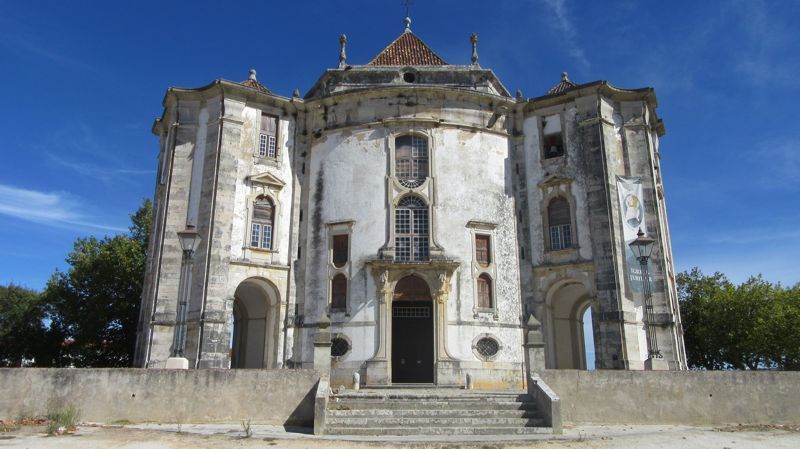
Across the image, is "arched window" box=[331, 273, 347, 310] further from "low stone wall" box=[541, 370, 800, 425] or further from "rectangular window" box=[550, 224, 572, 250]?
"low stone wall" box=[541, 370, 800, 425]

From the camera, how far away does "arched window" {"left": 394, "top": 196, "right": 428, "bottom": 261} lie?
23875mm

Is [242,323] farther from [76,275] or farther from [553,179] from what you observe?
[553,179]

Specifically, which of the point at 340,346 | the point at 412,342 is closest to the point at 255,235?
the point at 340,346

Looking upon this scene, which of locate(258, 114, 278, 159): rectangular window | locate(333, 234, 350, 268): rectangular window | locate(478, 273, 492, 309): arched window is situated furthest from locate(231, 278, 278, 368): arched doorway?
locate(478, 273, 492, 309): arched window

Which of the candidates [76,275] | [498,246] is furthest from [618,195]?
[76,275]

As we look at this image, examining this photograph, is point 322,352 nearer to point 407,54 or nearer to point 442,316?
point 442,316

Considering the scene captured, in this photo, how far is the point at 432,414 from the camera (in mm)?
15211

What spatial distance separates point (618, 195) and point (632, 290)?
3.93 m

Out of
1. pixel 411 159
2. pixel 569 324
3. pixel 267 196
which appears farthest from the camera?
pixel 569 324

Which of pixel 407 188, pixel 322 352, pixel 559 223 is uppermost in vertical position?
pixel 407 188

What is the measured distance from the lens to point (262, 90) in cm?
2683

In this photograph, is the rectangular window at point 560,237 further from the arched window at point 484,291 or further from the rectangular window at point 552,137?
the rectangular window at point 552,137

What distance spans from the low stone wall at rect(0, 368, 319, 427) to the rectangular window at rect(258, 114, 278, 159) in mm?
12429

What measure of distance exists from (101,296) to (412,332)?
737 inches
